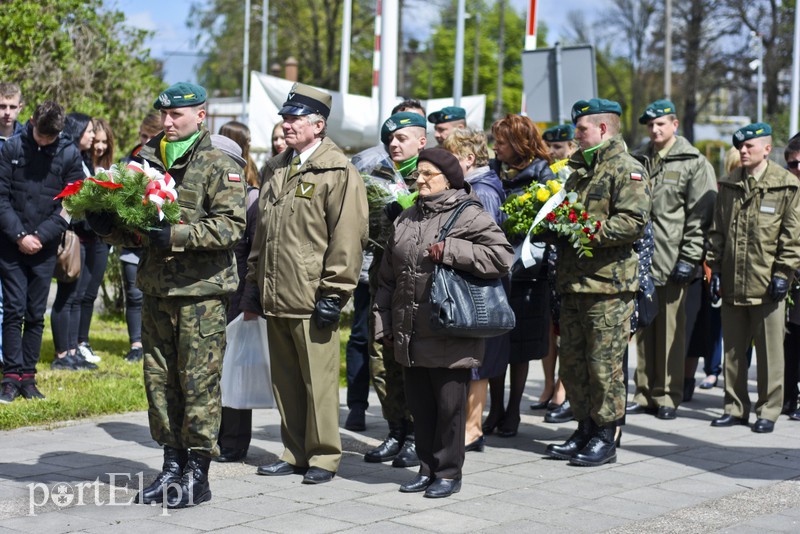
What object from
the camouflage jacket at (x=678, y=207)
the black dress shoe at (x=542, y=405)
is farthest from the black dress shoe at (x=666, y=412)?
the camouflage jacket at (x=678, y=207)

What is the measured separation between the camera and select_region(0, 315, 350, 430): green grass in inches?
317

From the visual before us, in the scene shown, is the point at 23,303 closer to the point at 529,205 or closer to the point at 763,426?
the point at 529,205

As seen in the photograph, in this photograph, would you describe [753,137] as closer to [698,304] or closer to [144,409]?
[698,304]

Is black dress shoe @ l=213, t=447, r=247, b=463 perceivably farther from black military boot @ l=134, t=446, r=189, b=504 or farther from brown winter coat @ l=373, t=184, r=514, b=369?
brown winter coat @ l=373, t=184, r=514, b=369

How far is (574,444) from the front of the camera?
752 centimetres

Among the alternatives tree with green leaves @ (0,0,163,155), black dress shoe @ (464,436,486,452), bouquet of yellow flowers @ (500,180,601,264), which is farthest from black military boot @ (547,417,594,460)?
tree with green leaves @ (0,0,163,155)

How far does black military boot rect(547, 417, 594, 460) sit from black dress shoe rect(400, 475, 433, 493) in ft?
4.42

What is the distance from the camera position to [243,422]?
7.19 meters

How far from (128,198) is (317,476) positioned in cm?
202

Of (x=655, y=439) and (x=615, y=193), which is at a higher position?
(x=615, y=193)

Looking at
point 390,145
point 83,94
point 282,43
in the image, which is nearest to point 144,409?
point 390,145

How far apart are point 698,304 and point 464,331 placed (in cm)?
470

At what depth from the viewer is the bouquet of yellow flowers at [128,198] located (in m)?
5.55

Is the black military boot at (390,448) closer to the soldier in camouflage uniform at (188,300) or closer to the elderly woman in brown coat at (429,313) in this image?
the elderly woman in brown coat at (429,313)
